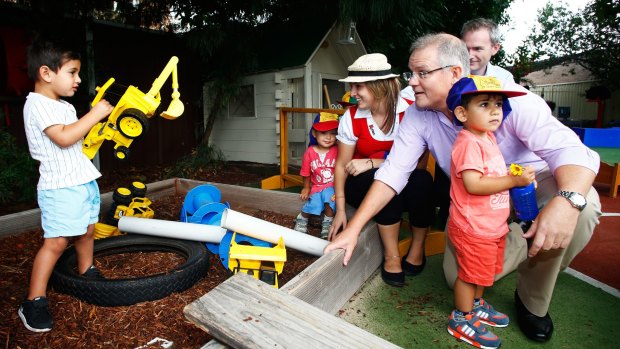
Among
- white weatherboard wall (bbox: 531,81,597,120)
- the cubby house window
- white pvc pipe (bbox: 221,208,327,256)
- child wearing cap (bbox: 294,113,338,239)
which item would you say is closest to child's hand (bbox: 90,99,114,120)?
white pvc pipe (bbox: 221,208,327,256)

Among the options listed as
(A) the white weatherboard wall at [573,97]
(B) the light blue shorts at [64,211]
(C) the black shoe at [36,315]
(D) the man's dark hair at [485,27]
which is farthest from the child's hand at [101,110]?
(A) the white weatherboard wall at [573,97]

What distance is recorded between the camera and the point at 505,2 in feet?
29.4

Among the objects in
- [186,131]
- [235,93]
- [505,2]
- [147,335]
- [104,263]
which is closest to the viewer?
[147,335]

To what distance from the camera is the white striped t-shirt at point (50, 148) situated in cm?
186

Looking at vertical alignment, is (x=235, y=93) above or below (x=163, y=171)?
above

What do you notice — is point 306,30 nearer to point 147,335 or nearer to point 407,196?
point 407,196

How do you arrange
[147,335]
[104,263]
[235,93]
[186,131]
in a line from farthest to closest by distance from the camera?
[186,131]
[235,93]
[104,263]
[147,335]

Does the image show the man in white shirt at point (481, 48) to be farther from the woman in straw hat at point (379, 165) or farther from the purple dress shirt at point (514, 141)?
the purple dress shirt at point (514, 141)

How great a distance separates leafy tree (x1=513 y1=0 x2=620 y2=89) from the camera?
1878cm

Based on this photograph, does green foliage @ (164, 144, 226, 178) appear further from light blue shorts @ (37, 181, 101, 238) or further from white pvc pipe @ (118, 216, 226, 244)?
light blue shorts @ (37, 181, 101, 238)

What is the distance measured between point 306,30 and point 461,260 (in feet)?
16.9

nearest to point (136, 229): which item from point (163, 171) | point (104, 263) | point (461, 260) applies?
point (104, 263)

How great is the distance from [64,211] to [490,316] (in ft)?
6.79

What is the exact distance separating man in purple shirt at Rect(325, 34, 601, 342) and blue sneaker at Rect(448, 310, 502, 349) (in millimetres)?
222
